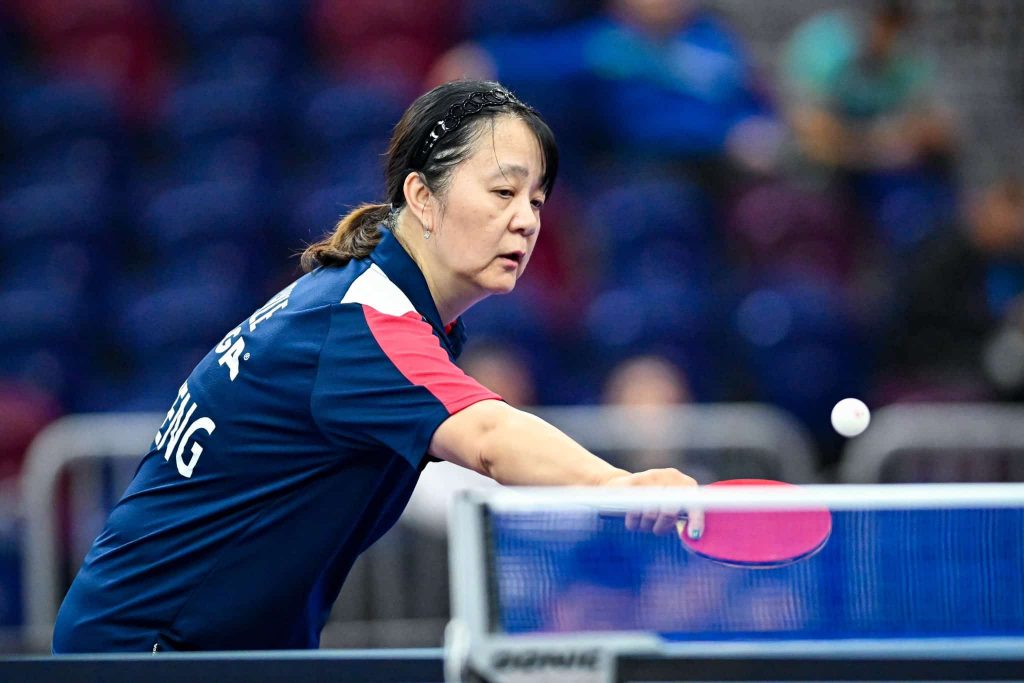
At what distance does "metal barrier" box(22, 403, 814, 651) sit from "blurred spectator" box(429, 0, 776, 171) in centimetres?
186

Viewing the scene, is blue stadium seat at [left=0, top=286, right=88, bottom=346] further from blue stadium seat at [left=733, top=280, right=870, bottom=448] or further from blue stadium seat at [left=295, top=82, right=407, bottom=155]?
blue stadium seat at [left=733, top=280, right=870, bottom=448]

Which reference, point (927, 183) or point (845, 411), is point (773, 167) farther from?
point (845, 411)

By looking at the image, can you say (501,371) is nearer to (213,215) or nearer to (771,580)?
(213,215)

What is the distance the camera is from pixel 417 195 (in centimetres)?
296

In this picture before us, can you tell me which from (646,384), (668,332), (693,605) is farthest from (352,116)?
(693,605)

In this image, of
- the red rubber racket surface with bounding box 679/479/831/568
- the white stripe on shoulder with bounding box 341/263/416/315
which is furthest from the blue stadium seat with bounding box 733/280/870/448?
the red rubber racket surface with bounding box 679/479/831/568

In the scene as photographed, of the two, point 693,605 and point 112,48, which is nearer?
point 693,605

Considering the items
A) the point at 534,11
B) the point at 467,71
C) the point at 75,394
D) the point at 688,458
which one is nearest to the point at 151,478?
the point at 688,458

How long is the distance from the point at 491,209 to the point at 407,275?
0.22 metres

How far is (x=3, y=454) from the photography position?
6.60m

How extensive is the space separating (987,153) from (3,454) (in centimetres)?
585

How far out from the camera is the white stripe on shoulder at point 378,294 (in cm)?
267

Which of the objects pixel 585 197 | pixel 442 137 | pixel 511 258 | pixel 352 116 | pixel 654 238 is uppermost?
pixel 352 116

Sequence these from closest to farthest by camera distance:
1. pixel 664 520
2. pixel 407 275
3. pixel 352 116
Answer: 1. pixel 664 520
2. pixel 407 275
3. pixel 352 116
